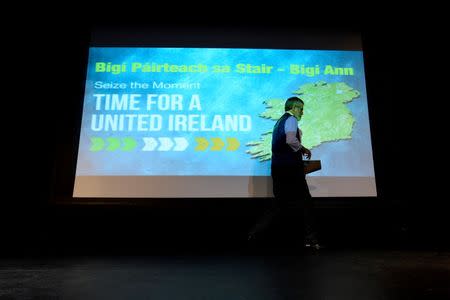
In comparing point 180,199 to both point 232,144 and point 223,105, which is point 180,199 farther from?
point 223,105

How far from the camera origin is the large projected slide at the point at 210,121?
10.7ft

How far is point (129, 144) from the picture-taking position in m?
3.30

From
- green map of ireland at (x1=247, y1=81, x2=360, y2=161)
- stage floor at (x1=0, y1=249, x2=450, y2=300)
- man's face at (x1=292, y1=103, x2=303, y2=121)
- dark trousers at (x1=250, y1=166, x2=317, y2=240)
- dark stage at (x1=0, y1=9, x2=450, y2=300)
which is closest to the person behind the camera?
stage floor at (x1=0, y1=249, x2=450, y2=300)

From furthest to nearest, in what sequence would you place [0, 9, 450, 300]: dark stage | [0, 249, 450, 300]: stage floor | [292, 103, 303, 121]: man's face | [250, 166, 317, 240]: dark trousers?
[0, 9, 450, 300]: dark stage < [292, 103, 303, 121]: man's face < [250, 166, 317, 240]: dark trousers < [0, 249, 450, 300]: stage floor

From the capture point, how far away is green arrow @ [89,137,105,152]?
330 centimetres

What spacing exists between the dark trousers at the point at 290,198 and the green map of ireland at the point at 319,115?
574 mm

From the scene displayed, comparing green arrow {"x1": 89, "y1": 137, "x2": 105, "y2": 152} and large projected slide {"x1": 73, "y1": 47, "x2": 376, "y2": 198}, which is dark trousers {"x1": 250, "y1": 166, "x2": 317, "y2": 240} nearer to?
large projected slide {"x1": 73, "y1": 47, "x2": 376, "y2": 198}

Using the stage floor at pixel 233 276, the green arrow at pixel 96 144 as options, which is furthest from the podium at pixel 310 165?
the green arrow at pixel 96 144

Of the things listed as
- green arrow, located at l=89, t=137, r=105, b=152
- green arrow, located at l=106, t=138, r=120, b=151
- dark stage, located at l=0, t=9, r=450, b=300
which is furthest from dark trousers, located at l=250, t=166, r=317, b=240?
green arrow, located at l=89, t=137, r=105, b=152

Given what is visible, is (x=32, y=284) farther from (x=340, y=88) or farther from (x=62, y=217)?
(x=340, y=88)

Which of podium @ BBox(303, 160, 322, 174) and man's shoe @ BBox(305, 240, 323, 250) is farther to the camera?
podium @ BBox(303, 160, 322, 174)

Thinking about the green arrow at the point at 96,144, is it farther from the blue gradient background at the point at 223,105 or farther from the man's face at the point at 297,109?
the man's face at the point at 297,109

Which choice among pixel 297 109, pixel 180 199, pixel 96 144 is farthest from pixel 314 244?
pixel 96 144

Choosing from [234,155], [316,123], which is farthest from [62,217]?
[316,123]
